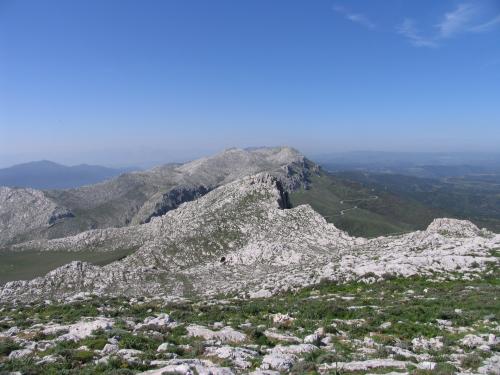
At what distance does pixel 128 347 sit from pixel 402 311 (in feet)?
52.9

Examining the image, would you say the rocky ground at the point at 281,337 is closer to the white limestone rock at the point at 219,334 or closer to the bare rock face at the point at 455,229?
the white limestone rock at the point at 219,334

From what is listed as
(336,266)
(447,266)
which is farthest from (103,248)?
(447,266)

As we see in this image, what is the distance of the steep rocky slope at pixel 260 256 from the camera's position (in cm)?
3919

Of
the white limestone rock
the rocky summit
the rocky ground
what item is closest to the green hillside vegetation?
the rocky summit

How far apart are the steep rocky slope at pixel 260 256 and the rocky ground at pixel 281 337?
7580mm

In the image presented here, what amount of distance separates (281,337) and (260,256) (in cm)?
4392

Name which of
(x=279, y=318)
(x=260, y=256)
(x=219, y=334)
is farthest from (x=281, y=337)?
(x=260, y=256)

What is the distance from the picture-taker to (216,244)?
81125 mm

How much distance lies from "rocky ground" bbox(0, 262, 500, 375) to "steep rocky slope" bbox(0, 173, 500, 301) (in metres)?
7.58

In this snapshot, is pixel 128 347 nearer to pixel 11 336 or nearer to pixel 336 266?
pixel 11 336

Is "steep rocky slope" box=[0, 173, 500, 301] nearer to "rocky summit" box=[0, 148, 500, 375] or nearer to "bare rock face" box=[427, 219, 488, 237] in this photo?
"bare rock face" box=[427, 219, 488, 237]

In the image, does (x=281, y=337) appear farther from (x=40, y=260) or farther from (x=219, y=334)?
(x=40, y=260)

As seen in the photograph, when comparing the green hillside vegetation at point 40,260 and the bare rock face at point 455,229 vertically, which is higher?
the bare rock face at point 455,229

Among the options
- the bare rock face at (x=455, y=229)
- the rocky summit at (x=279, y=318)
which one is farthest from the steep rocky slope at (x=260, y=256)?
the rocky summit at (x=279, y=318)
